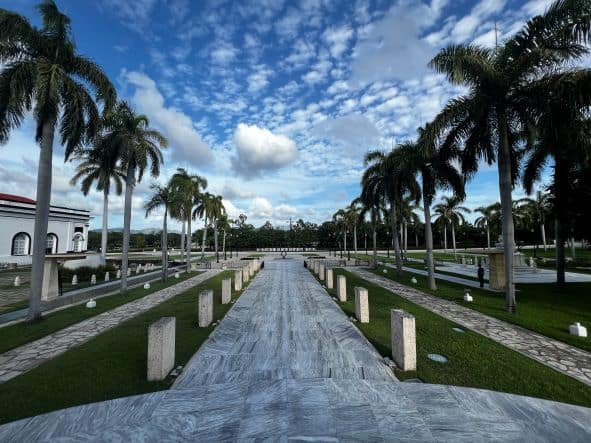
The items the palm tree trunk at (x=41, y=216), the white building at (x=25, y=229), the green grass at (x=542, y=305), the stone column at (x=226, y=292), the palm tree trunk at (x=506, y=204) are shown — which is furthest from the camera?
the white building at (x=25, y=229)

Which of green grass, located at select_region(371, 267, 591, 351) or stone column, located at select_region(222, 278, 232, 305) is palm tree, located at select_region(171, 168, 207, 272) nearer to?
stone column, located at select_region(222, 278, 232, 305)

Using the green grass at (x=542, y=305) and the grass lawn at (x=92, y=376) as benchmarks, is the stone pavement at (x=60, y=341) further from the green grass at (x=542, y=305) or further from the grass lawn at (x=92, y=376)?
the green grass at (x=542, y=305)

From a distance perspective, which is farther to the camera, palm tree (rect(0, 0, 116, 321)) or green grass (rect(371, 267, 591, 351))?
palm tree (rect(0, 0, 116, 321))

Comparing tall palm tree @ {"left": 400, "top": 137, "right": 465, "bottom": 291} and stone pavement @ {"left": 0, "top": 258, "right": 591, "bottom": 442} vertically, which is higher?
tall palm tree @ {"left": 400, "top": 137, "right": 465, "bottom": 291}

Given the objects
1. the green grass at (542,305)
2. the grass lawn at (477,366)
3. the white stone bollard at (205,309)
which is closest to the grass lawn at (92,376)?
the white stone bollard at (205,309)

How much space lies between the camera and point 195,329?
7.74m

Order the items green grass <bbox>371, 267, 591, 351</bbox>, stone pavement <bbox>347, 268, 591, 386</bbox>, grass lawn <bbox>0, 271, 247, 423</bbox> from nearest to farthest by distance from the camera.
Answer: grass lawn <bbox>0, 271, 247, 423</bbox>
stone pavement <bbox>347, 268, 591, 386</bbox>
green grass <bbox>371, 267, 591, 351</bbox>

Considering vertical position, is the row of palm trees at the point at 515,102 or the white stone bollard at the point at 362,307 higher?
the row of palm trees at the point at 515,102

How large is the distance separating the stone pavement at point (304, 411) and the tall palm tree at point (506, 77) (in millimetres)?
6956

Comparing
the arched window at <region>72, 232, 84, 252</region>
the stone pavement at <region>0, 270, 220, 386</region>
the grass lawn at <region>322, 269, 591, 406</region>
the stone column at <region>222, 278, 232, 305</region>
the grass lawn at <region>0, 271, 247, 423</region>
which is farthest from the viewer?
the arched window at <region>72, 232, 84, 252</region>

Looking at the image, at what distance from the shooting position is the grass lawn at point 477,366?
4.43m

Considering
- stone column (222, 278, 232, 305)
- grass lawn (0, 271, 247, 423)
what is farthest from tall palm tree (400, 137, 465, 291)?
grass lawn (0, 271, 247, 423)

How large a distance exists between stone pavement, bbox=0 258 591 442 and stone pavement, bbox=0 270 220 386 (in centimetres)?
256

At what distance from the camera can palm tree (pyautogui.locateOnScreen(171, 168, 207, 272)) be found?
2134 centimetres
